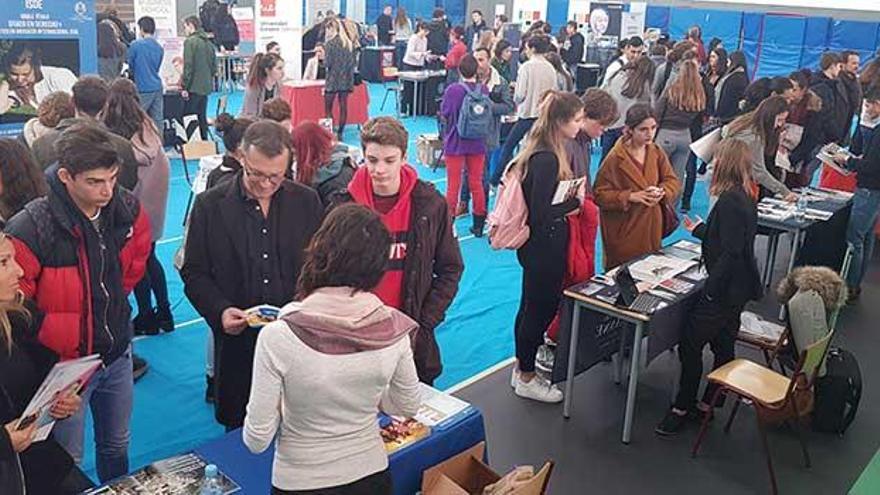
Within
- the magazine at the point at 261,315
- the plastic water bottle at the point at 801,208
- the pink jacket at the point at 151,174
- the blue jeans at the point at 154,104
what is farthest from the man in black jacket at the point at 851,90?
the blue jeans at the point at 154,104

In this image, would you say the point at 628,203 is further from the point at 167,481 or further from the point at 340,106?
the point at 340,106

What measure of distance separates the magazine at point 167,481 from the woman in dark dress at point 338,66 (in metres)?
7.93

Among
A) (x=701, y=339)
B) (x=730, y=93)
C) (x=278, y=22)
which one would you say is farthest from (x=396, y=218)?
(x=278, y=22)

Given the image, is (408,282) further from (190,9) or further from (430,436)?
(190,9)

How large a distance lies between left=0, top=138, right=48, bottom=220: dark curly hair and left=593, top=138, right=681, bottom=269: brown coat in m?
2.69

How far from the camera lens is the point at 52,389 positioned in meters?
2.14

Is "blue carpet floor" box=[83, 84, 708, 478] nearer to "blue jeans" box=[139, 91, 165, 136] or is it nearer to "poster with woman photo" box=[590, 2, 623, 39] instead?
"blue jeans" box=[139, 91, 165, 136]

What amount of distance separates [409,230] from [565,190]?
121 cm

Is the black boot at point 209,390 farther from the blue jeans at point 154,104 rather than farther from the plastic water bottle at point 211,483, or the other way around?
the blue jeans at point 154,104

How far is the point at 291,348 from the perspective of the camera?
1834mm

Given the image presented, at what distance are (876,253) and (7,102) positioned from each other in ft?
23.0

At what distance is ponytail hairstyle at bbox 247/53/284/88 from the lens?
733 cm

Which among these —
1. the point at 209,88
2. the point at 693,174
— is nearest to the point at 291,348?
the point at 693,174

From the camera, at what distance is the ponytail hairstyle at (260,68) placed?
7.33 metres
